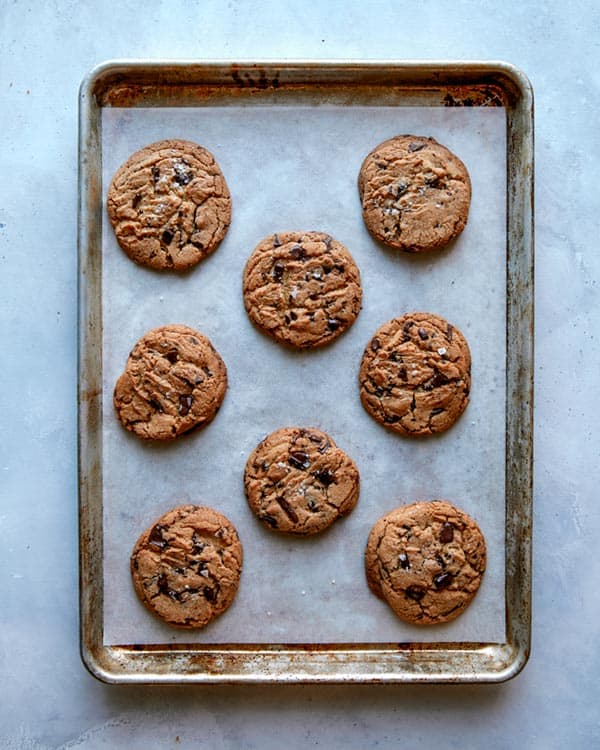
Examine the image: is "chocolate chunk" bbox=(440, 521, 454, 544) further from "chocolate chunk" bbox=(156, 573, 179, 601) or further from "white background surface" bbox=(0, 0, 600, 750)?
"chocolate chunk" bbox=(156, 573, 179, 601)

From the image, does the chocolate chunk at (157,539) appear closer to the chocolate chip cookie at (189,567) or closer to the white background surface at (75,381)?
the chocolate chip cookie at (189,567)

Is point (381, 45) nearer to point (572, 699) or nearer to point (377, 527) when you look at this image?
point (377, 527)

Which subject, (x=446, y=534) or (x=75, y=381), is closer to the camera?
(x=446, y=534)

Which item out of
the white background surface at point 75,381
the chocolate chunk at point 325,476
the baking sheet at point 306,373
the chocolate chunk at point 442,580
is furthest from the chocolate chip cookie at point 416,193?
the chocolate chunk at point 442,580

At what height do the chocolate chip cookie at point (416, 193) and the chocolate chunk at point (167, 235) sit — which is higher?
the chocolate chip cookie at point (416, 193)

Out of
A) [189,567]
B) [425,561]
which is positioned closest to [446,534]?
[425,561]

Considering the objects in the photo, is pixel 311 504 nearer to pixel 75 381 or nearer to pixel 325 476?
pixel 325 476

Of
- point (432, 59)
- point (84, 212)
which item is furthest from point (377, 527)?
point (432, 59)
